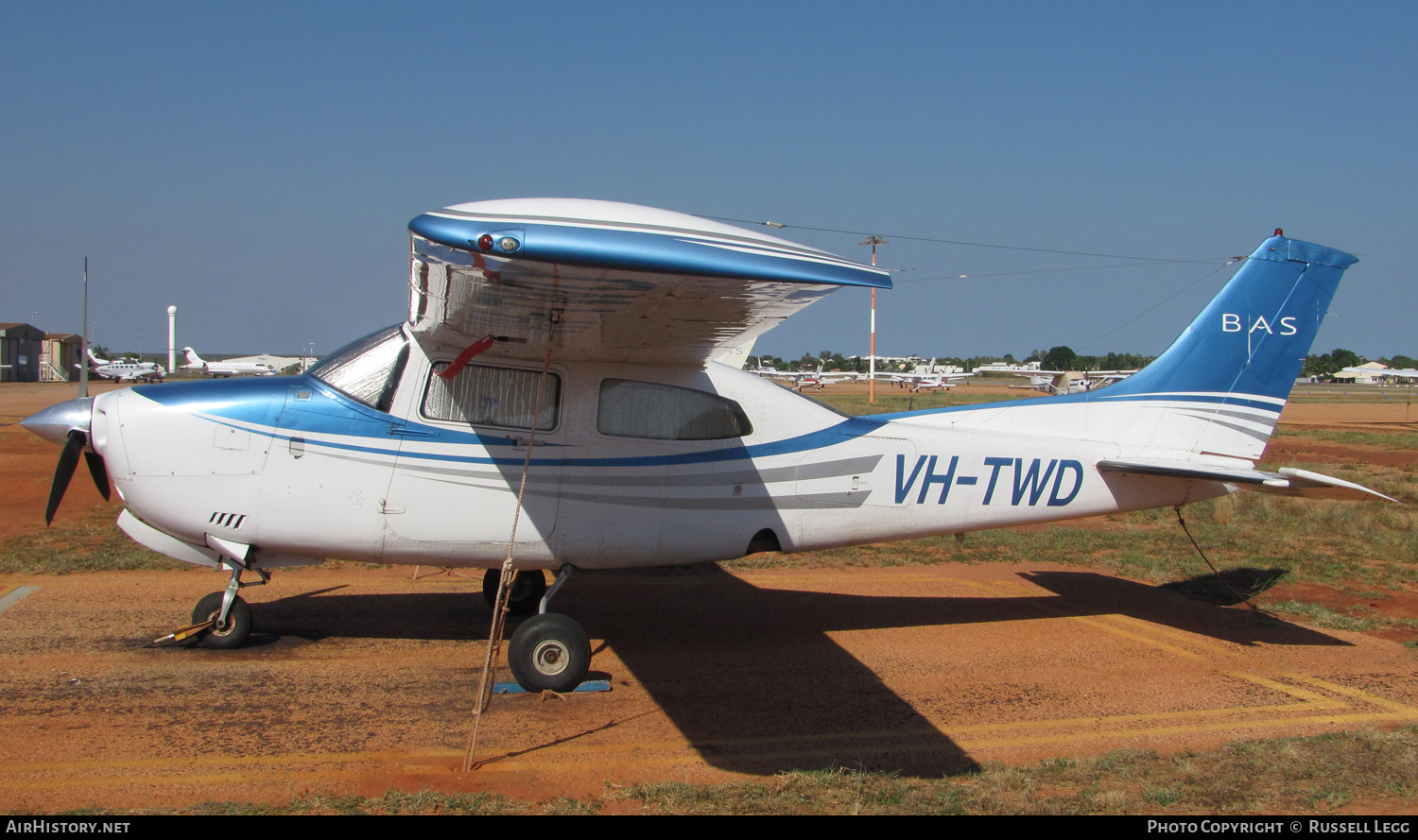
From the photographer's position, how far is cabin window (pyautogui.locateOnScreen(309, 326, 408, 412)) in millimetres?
5848

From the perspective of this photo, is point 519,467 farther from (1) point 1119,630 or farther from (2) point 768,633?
(1) point 1119,630

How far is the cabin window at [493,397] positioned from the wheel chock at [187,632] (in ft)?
7.36

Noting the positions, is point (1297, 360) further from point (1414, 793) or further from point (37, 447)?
point (37, 447)

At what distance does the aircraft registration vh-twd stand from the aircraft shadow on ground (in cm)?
82

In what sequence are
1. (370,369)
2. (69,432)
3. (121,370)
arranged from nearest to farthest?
(69,432) < (370,369) < (121,370)

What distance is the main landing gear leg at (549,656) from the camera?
18.4ft

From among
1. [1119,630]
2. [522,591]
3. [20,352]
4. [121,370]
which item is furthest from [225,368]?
[1119,630]

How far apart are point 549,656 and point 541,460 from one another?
130 cm

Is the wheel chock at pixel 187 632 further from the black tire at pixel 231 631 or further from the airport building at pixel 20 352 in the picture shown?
the airport building at pixel 20 352

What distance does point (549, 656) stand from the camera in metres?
5.67

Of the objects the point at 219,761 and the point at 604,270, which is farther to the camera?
the point at 219,761

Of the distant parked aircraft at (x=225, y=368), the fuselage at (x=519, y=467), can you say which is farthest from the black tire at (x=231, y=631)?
the distant parked aircraft at (x=225, y=368)

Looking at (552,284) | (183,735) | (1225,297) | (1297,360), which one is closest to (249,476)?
(183,735)
